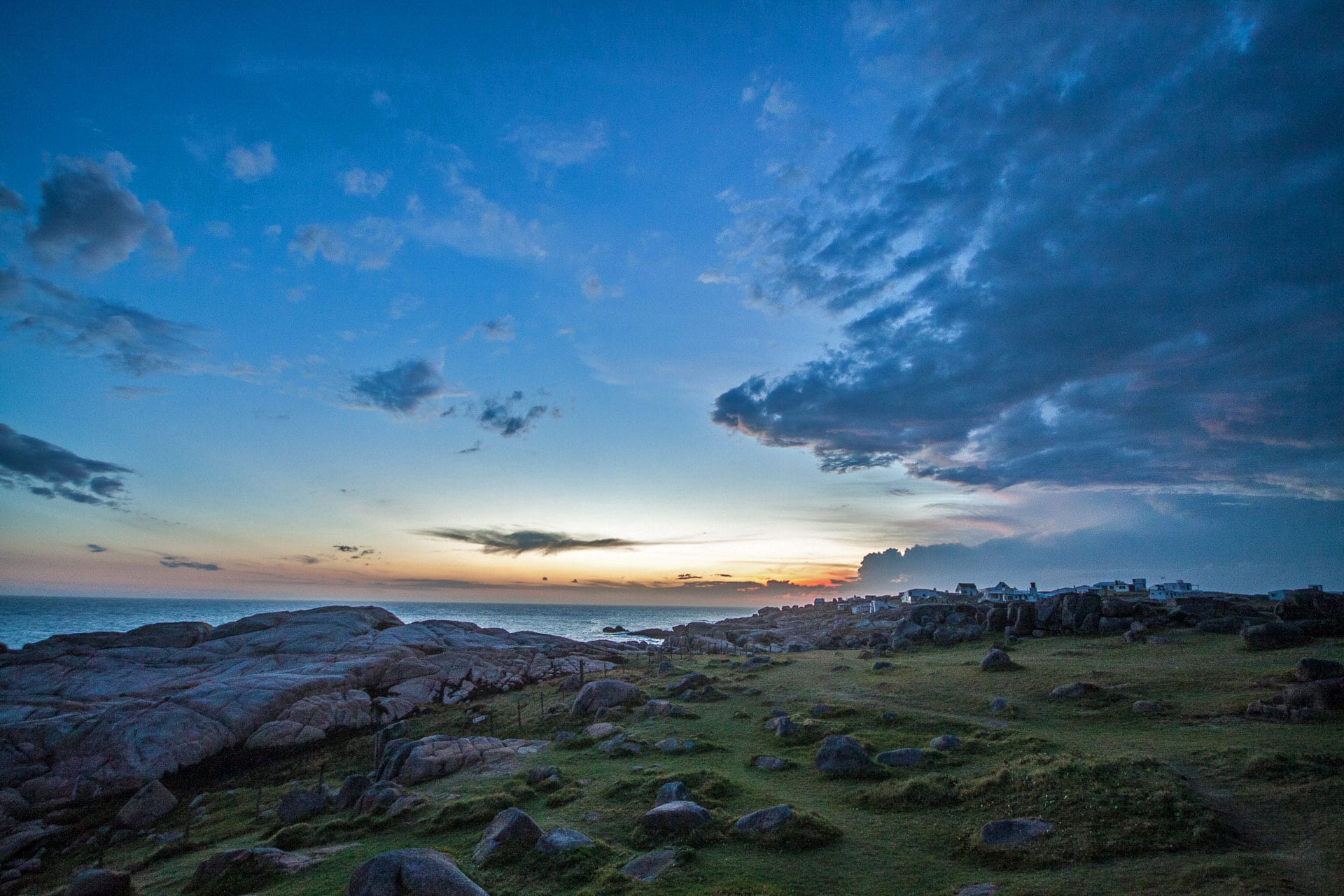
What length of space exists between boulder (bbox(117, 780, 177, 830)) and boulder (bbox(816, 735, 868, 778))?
109ft

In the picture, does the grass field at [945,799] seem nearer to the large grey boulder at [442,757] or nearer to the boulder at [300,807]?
the boulder at [300,807]

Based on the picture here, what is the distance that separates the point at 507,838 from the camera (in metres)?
15.4

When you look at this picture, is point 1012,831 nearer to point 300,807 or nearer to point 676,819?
point 676,819

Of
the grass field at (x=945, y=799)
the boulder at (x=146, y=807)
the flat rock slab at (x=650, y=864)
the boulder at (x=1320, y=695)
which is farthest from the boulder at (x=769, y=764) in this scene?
the boulder at (x=146, y=807)

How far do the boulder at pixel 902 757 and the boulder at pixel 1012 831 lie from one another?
5.99 metres

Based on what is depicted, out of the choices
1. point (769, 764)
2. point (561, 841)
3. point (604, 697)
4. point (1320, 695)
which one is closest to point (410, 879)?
point (561, 841)

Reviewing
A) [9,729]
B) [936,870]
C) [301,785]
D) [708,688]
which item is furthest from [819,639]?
[9,729]

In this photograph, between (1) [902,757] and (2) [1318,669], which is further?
(2) [1318,669]

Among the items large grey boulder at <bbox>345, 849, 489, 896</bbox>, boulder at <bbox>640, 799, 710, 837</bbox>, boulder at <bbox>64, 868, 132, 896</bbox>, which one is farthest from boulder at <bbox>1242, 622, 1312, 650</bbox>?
boulder at <bbox>64, 868, 132, 896</bbox>

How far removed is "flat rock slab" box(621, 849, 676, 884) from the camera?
13.3 m

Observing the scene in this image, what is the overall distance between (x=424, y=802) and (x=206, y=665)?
4456 cm

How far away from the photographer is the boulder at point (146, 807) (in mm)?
28297

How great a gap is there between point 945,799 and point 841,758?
4225 mm

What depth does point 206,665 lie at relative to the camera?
50750 millimetres
